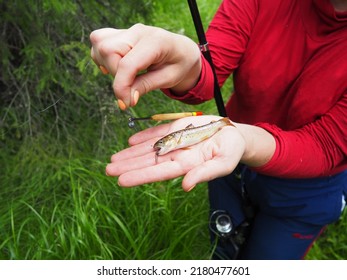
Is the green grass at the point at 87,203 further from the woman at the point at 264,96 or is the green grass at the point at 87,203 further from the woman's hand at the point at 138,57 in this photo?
the woman's hand at the point at 138,57

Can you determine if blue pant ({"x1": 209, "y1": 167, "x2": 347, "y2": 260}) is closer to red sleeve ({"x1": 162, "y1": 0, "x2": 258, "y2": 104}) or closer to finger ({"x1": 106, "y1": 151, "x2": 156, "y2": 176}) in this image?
red sleeve ({"x1": 162, "y1": 0, "x2": 258, "y2": 104})

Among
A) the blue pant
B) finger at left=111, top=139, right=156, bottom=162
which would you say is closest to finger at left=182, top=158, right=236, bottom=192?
finger at left=111, top=139, right=156, bottom=162

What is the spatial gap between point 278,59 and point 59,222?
157cm

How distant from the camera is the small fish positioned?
4.95ft

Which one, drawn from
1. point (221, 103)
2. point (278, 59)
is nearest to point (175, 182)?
point (221, 103)

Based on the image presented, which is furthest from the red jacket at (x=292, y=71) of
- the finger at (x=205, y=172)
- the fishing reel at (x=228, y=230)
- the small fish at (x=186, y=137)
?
the fishing reel at (x=228, y=230)

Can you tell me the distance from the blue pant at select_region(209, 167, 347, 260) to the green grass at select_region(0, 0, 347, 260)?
0.36m

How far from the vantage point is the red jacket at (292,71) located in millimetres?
1606

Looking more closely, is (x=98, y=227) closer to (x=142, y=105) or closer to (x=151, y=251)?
(x=151, y=251)

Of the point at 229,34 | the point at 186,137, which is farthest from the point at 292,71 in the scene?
the point at 186,137

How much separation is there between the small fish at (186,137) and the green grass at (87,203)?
95cm

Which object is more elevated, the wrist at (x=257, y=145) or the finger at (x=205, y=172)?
the finger at (x=205, y=172)

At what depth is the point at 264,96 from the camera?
1.82 m

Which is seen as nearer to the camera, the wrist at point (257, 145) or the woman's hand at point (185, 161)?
the woman's hand at point (185, 161)
